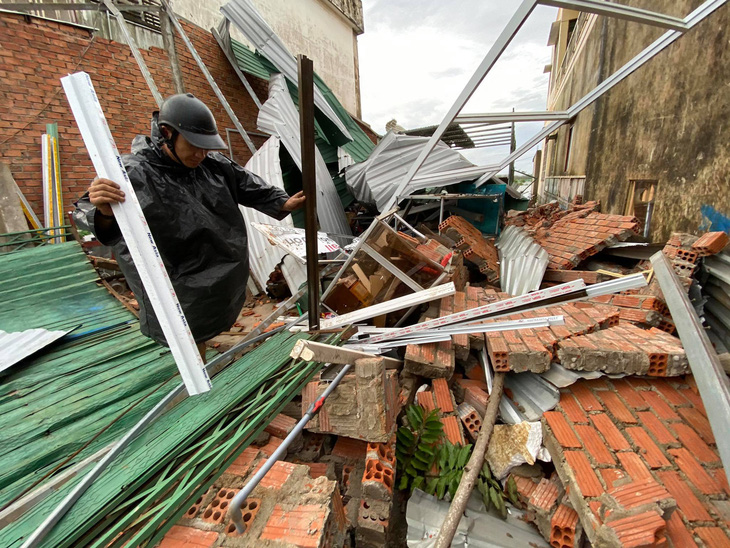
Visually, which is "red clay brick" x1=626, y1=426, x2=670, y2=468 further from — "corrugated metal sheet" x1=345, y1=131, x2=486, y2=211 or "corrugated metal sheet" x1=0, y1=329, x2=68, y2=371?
"corrugated metal sheet" x1=345, y1=131, x2=486, y2=211

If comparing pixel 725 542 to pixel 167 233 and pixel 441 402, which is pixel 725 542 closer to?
pixel 441 402

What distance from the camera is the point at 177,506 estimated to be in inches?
44.6

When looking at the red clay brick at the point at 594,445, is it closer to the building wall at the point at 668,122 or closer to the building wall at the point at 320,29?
the building wall at the point at 668,122

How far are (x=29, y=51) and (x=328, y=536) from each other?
6898 millimetres

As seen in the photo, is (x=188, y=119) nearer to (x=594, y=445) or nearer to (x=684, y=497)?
(x=594, y=445)

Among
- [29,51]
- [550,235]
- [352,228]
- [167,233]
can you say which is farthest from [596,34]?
[29,51]

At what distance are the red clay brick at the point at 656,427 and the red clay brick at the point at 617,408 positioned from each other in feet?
0.20

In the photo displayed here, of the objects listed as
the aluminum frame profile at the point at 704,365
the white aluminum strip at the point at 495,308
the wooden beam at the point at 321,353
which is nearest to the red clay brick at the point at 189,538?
the wooden beam at the point at 321,353

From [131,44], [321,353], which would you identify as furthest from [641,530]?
[131,44]

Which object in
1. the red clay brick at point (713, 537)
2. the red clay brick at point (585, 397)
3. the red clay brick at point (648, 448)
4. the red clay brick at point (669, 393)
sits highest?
the red clay brick at point (669, 393)

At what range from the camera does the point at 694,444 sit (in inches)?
68.8

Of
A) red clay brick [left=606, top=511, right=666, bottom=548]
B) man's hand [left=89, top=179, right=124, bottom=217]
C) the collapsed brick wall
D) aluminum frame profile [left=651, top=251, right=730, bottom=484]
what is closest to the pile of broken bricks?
red clay brick [left=606, top=511, right=666, bottom=548]

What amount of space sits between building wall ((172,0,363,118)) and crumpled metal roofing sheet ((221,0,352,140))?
1.56 metres

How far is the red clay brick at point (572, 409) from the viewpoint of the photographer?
1.98 metres
